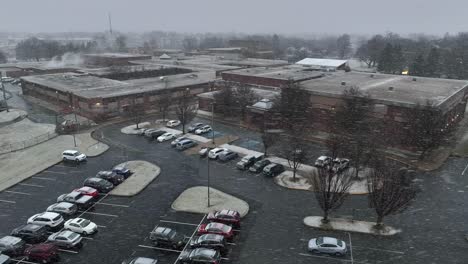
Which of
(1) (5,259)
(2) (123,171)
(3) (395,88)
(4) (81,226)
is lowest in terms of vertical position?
(1) (5,259)

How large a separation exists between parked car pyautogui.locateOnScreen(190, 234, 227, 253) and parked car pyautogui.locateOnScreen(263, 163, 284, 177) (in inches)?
457

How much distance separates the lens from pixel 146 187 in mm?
30625

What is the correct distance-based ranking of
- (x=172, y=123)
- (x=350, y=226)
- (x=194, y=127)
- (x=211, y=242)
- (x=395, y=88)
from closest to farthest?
1. (x=211, y=242)
2. (x=350, y=226)
3. (x=194, y=127)
4. (x=172, y=123)
5. (x=395, y=88)

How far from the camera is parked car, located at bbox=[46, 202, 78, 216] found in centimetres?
Answer: 2567

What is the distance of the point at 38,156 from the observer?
38.2m

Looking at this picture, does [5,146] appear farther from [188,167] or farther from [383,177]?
[383,177]

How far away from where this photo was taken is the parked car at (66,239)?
22.0 meters

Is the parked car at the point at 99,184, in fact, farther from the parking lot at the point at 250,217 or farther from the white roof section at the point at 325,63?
the white roof section at the point at 325,63

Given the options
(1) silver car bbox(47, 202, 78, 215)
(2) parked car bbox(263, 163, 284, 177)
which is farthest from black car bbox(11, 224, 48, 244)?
(2) parked car bbox(263, 163, 284, 177)

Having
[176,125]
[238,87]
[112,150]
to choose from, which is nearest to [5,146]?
[112,150]

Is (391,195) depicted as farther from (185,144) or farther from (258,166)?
(185,144)

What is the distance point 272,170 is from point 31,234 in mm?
19386

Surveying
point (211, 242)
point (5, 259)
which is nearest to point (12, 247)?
point (5, 259)

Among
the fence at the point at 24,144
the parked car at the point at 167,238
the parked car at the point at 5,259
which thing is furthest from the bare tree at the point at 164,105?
the parked car at the point at 5,259
